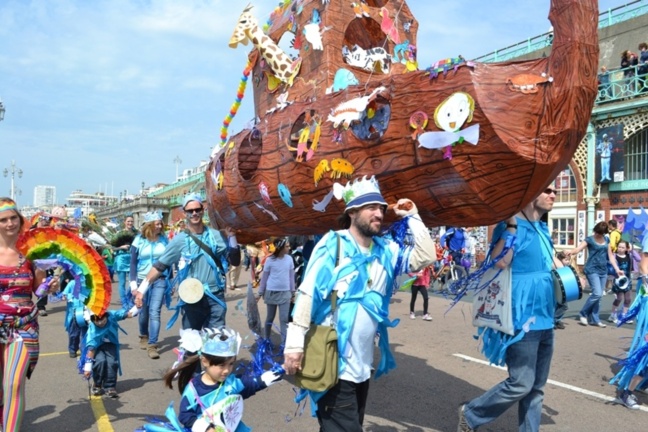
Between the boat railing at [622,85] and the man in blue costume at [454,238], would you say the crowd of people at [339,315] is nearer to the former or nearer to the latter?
the man in blue costume at [454,238]

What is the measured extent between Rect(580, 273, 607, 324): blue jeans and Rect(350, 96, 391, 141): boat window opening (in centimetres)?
621

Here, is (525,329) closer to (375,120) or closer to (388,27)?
(375,120)

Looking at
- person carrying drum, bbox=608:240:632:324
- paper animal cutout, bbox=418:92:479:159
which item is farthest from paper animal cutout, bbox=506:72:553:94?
person carrying drum, bbox=608:240:632:324

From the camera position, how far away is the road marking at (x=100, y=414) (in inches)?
159

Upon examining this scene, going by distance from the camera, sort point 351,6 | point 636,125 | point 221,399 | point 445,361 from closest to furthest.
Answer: point 221,399 → point 351,6 → point 445,361 → point 636,125

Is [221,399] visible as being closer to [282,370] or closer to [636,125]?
[282,370]

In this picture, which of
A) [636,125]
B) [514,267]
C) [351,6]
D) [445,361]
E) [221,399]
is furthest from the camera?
[636,125]

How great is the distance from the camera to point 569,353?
20.8 feet

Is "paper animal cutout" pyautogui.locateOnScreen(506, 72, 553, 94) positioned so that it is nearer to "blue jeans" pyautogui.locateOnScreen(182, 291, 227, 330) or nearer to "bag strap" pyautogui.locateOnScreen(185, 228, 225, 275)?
"bag strap" pyautogui.locateOnScreen(185, 228, 225, 275)

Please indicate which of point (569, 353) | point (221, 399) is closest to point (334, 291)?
point (221, 399)

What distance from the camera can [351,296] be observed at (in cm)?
285

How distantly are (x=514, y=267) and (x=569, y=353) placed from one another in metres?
3.59

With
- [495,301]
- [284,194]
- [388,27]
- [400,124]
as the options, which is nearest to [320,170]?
[284,194]

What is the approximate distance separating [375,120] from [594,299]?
6243 mm
